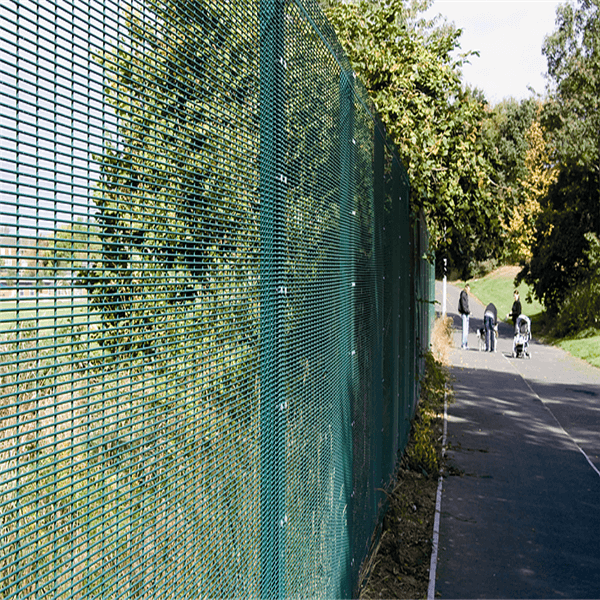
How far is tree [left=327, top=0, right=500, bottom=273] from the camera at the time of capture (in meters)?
9.73

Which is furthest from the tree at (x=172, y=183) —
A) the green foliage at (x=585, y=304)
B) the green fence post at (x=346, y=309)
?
the green foliage at (x=585, y=304)

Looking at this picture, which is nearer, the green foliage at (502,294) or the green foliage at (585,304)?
the green foliage at (585,304)

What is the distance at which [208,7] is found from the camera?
1889 mm

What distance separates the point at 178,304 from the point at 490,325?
21301 millimetres

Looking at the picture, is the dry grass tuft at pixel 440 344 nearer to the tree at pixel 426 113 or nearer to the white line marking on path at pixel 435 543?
the tree at pixel 426 113

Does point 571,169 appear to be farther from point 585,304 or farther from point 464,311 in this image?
point 464,311

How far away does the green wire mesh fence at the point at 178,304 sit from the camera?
1.20 metres

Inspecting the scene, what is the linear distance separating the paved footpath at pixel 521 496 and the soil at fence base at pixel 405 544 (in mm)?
150

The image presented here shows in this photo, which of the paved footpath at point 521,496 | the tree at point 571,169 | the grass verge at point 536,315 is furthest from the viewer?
the tree at point 571,169

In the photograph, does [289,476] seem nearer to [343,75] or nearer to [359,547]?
[359,547]

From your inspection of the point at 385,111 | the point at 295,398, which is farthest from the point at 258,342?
the point at 385,111

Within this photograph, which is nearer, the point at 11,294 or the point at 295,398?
the point at 11,294

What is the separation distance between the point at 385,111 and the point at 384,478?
5620 millimetres

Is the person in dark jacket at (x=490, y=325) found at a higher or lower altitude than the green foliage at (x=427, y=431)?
higher
